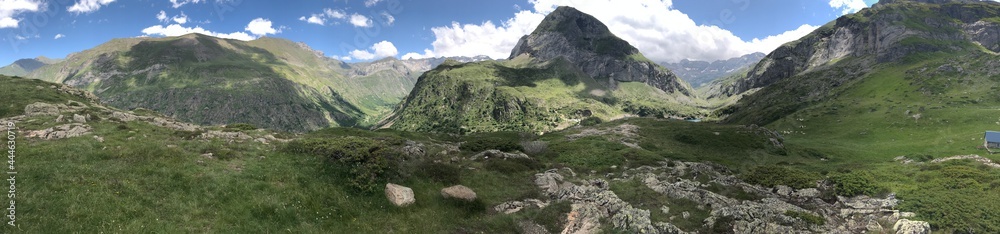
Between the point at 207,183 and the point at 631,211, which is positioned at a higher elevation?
the point at 207,183

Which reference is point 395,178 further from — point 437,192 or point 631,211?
point 631,211

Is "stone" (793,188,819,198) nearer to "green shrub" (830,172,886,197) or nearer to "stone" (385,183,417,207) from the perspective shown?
"green shrub" (830,172,886,197)

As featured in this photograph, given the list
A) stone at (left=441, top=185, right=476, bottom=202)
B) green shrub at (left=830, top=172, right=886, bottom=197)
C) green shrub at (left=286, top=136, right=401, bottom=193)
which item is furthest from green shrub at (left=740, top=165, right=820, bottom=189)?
green shrub at (left=286, top=136, right=401, bottom=193)

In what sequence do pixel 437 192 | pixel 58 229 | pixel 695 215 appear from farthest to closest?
pixel 437 192
pixel 695 215
pixel 58 229

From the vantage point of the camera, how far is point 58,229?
19.0 metres

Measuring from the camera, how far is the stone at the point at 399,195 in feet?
101

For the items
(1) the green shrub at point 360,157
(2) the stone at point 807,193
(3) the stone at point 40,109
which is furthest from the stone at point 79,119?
(2) the stone at point 807,193

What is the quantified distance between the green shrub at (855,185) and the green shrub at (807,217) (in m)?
10.8

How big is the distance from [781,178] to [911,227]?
16010 mm

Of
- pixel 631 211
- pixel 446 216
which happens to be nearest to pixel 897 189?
pixel 631 211

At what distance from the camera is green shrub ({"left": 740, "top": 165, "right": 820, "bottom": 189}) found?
132 ft

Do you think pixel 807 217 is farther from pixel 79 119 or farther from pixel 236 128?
pixel 79 119

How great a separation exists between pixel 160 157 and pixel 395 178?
17718mm

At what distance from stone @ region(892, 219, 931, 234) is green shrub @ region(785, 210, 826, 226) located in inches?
166
